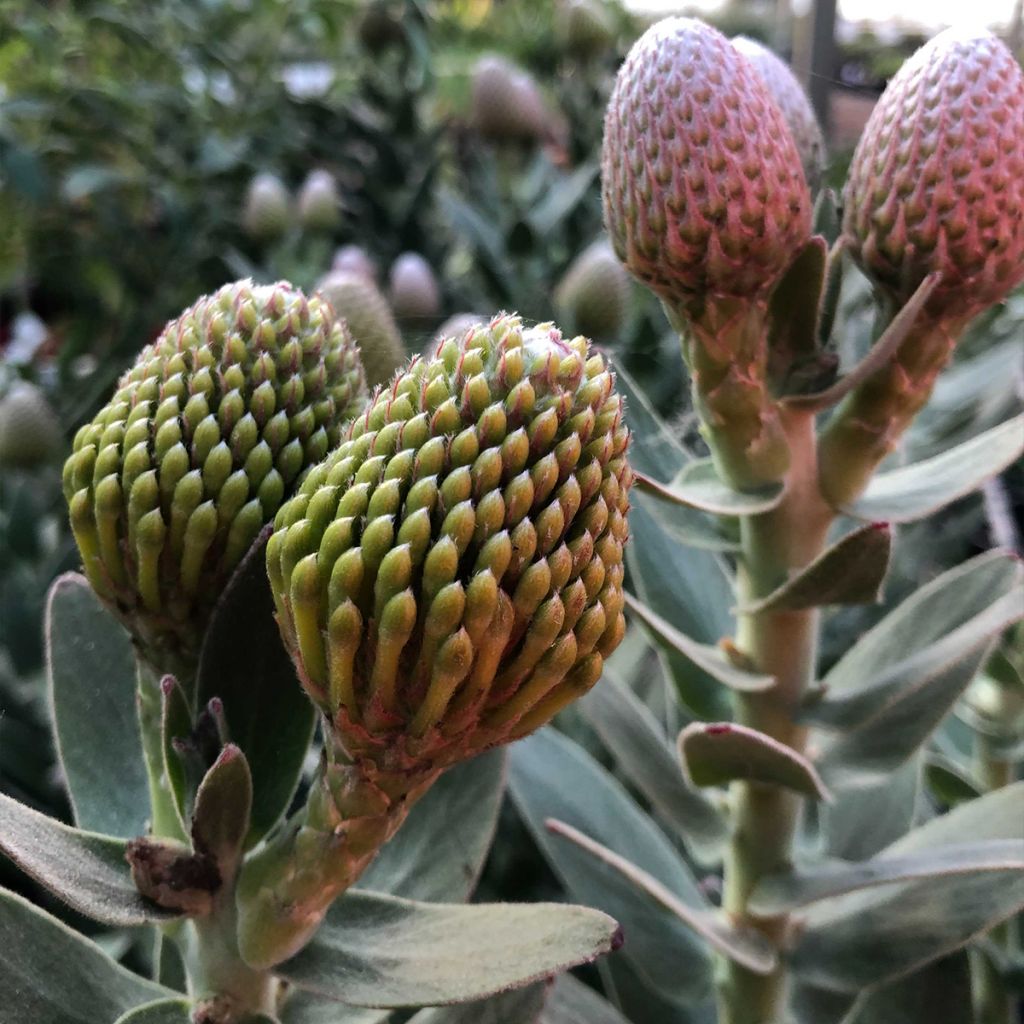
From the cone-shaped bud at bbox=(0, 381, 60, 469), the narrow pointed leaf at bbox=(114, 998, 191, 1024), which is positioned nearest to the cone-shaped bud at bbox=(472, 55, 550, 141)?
the cone-shaped bud at bbox=(0, 381, 60, 469)

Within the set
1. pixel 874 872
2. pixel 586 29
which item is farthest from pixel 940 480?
pixel 586 29

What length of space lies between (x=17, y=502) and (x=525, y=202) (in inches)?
36.5

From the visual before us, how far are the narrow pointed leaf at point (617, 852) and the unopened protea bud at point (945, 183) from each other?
340mm

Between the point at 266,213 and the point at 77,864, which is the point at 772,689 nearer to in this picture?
the point at 77,864

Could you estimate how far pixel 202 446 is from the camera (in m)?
0.37

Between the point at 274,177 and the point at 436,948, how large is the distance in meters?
1.43

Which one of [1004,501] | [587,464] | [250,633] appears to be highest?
[587,464]

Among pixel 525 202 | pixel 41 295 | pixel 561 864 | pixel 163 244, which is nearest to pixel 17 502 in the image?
pixel 561 864

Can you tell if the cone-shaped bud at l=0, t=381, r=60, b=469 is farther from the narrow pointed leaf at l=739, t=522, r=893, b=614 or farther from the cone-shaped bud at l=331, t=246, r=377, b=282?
the narrow pointed leaf at l=739, t=522, r=893, b=614

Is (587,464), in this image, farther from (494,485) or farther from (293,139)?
(293,139)

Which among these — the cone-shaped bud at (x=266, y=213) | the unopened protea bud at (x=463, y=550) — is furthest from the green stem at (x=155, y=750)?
the cone-shaped bud at (x=266, y=213)

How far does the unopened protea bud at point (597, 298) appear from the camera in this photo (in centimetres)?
116

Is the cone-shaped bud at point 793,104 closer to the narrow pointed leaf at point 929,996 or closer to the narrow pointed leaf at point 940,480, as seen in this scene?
the narrow pointed leaf at point 940,480

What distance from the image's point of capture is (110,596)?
408mm
